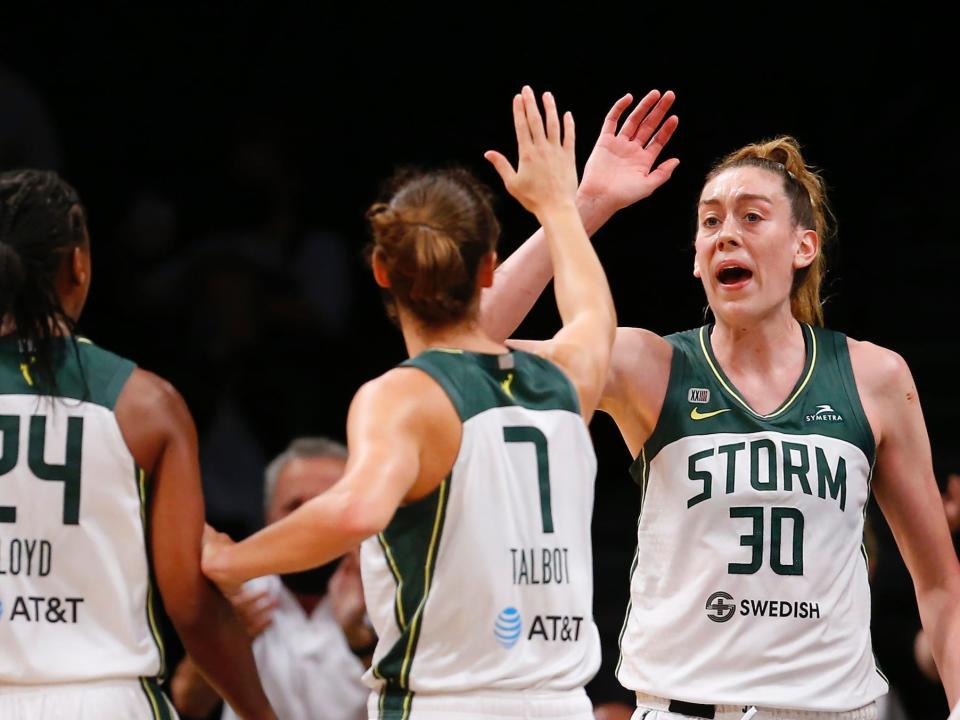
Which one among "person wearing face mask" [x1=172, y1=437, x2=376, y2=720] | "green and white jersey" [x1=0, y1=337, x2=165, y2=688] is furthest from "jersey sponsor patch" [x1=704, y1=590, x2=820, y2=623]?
"person wearing face mask" [x1=172, y1=437, x2=376, y2=720]

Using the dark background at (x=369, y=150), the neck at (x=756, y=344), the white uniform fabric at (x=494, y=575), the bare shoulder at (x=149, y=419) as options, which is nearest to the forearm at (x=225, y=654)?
the bare shoulder at (x=149, y=419)

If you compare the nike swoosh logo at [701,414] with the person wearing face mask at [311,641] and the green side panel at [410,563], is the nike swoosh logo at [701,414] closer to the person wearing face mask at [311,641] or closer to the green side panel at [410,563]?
the green side panel at [410,563]

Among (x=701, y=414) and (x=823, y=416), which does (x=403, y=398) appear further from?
(x=823, y=416)

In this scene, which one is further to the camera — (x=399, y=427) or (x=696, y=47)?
(x=696, y=47)

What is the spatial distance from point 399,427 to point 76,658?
906 millimetres

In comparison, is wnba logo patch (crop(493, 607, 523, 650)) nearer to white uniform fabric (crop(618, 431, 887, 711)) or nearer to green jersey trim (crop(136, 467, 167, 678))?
green jersey trim (crop(136, 467, 167, 678))

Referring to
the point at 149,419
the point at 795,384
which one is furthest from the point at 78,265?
the point at 795,384

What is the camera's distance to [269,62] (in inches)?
326

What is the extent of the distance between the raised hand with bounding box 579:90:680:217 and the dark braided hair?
1557mm

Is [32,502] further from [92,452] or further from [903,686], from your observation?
[903,686]

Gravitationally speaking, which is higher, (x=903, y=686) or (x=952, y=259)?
(x=952, y=259)

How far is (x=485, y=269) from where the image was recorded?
3.14 metres

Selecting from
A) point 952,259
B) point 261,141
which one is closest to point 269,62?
point 261,141

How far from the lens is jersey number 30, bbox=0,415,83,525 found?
123 inches
